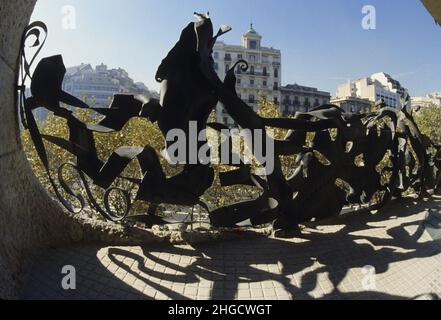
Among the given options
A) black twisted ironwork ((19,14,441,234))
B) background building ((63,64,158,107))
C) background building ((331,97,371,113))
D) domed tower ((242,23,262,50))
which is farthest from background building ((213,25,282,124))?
black twisted ironwork ((19,14,441,234))

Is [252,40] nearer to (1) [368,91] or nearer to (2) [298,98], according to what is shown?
(2) [298,98]

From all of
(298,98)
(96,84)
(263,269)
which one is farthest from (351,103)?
(263,269)

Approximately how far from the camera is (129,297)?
334cm

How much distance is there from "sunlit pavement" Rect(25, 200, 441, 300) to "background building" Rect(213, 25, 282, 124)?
4115 centimetres

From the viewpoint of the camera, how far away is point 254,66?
1829 inches

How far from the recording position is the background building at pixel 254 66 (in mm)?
45216

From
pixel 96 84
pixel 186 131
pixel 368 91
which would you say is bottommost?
pixel 186 131

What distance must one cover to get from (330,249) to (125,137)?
10271 mm

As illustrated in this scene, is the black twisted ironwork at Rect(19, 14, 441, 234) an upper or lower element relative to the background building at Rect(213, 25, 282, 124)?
lower

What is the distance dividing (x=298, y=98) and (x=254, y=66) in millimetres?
7833

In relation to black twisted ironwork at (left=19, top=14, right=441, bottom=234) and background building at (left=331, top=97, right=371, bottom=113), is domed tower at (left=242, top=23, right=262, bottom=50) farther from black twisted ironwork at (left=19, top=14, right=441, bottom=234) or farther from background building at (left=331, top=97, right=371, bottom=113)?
black twisted ironwork at (left=19, top=14, right=441, bottom=234)

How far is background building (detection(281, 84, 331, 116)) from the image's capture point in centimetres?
4675
